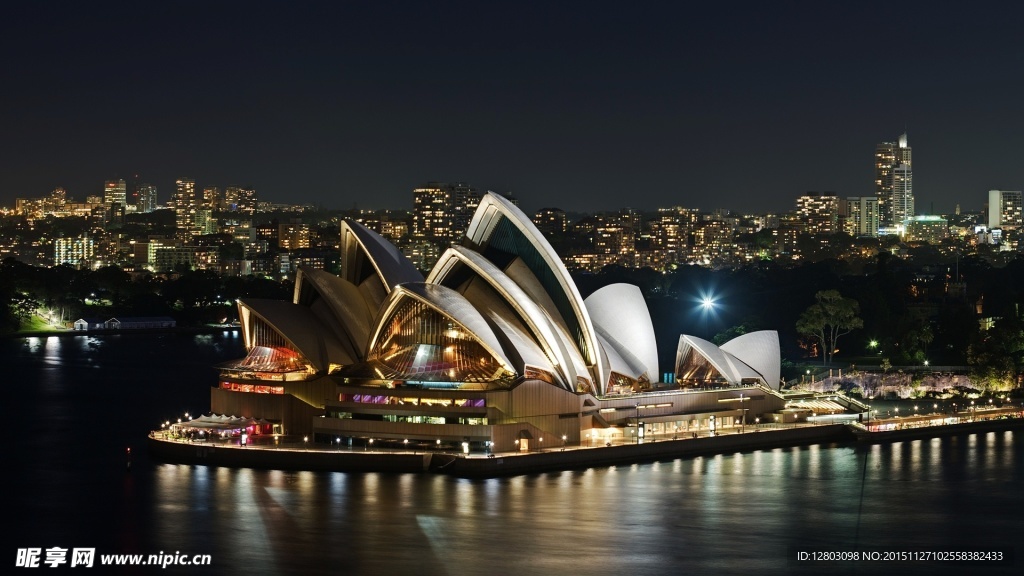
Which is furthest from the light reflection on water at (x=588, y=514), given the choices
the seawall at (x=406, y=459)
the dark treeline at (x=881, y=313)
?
the dark treeline at (x=881, y=313)

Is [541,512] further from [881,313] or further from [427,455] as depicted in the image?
[881,313]

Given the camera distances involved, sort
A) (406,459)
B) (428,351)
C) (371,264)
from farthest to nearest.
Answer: (371,264) → (428,351) → (406,459)

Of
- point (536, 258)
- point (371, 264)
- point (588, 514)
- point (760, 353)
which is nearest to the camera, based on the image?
point (588, 514)

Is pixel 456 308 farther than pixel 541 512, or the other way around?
pixel 456 308

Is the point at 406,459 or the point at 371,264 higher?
the point at 371,264

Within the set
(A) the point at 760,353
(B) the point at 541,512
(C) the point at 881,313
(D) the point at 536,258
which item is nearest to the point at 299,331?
(D) the point at 536,258

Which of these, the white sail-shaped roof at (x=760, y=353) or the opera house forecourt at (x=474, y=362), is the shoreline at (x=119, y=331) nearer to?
the opera house forecourt at (x=474, y=362)

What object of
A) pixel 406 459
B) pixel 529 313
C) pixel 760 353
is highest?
pixel 529 313
